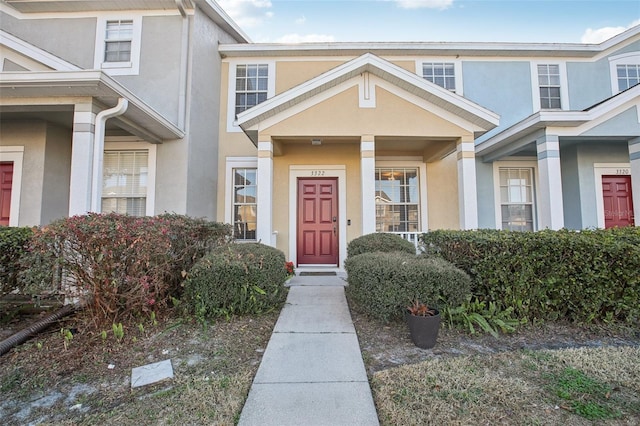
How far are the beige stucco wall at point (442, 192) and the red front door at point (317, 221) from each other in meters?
2.59

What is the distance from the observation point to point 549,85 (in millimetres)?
7965

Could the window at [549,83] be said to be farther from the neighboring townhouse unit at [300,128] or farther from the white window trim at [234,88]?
the white window trim at [234,88]

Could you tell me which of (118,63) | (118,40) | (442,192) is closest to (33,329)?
(118,63)

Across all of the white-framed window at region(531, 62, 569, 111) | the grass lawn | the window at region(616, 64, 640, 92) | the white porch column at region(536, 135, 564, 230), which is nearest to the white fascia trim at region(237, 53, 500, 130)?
the white porch column at region(536, 135, 564, 230)

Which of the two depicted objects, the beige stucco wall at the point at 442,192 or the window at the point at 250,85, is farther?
the window at the point at 250,85

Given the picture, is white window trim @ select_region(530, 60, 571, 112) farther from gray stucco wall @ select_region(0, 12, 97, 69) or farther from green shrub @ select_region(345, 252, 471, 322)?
gray stucco wall @ select_region(0, 12, 97, 69)

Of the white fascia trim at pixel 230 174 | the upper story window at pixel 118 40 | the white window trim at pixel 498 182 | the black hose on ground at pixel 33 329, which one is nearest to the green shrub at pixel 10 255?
the black hose on ground at pixel 33 329

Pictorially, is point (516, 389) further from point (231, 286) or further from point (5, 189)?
point (5, 189)

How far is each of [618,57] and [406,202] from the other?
7.31m

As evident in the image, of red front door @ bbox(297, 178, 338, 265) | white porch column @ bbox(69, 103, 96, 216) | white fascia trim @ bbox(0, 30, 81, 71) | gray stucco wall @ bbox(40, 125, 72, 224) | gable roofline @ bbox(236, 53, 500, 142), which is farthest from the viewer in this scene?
red front door @ bbox(297, 178, 338, 265)

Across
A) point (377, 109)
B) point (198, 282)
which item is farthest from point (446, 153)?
point (198, 282)

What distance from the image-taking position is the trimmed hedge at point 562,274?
3.40m

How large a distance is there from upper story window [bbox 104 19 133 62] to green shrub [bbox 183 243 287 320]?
248 inches

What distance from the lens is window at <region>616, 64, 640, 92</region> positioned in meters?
7.96
